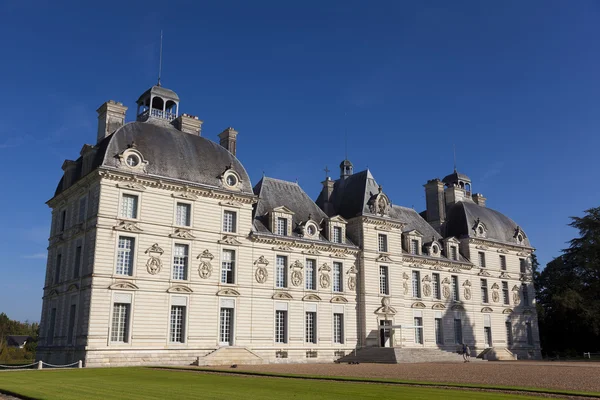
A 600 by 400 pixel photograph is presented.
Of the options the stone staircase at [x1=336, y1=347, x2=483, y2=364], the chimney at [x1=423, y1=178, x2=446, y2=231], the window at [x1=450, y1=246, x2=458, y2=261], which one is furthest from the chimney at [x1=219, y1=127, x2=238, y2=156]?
the chimney at [x1=423, y1=178, x2=446, y2=231]

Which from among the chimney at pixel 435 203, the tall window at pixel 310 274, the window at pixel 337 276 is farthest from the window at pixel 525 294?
the tall window at pixel 310 274

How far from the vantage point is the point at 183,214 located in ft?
104

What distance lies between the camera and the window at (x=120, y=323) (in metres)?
27.9

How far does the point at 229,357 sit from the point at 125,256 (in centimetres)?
764

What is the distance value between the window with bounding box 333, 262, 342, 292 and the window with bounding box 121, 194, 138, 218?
1402cm

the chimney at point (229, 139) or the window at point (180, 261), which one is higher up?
the chimney at point (229, 139)

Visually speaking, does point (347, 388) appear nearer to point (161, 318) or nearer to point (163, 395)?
point (163, 395)

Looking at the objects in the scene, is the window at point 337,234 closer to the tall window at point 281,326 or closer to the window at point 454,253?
the tall window at point 281,326

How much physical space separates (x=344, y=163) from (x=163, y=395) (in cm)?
3356

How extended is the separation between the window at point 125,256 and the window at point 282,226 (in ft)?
31.3

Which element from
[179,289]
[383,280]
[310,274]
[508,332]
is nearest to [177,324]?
[179,289]

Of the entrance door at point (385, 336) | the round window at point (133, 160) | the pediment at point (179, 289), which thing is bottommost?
the entrance door at point (385, 336)

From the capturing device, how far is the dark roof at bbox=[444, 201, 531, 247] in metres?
47.4

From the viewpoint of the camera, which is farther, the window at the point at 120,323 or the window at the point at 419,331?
the window at the point at 419,331
